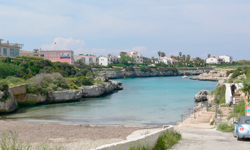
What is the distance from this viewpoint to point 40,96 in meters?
47.4

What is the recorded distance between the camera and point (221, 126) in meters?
16.9

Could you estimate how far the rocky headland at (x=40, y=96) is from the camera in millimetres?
37031

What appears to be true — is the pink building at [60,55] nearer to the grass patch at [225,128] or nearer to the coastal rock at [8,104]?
the coastal rock at [8,104]

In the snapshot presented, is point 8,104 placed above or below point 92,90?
above

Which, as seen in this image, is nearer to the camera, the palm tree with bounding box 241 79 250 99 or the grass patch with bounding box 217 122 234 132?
the grass patch with bounding box 217 122 234 132

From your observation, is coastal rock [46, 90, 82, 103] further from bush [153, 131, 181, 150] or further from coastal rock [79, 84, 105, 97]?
bush [153, 131, 181, 150]

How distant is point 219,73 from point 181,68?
175ft

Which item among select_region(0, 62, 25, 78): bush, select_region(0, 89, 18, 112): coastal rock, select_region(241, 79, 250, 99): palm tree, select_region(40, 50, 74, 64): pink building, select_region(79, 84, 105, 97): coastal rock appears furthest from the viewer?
select_region(40, 50, 74, 64): pink building

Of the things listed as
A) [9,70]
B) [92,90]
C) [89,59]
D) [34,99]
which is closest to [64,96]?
[34,99]

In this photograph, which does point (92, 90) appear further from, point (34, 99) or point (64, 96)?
point (34, 99)

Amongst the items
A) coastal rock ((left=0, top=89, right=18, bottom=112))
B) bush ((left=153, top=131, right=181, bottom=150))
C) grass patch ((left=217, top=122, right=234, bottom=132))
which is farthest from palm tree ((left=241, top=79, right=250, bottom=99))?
coastal rock ((left=0, top=89, right=18, bottom=112))

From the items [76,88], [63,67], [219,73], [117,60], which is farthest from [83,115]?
[117,60]

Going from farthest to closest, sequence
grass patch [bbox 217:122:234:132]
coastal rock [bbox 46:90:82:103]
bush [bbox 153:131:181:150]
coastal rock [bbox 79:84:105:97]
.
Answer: coastal rock [bbox 79:84:105:97] < coastal rock [bbox 46:90:82:103] < grass patch [bbox 217:122:234:132] < bush [bbox 153:131:181:150]

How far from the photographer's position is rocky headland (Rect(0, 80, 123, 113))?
3703 cm
